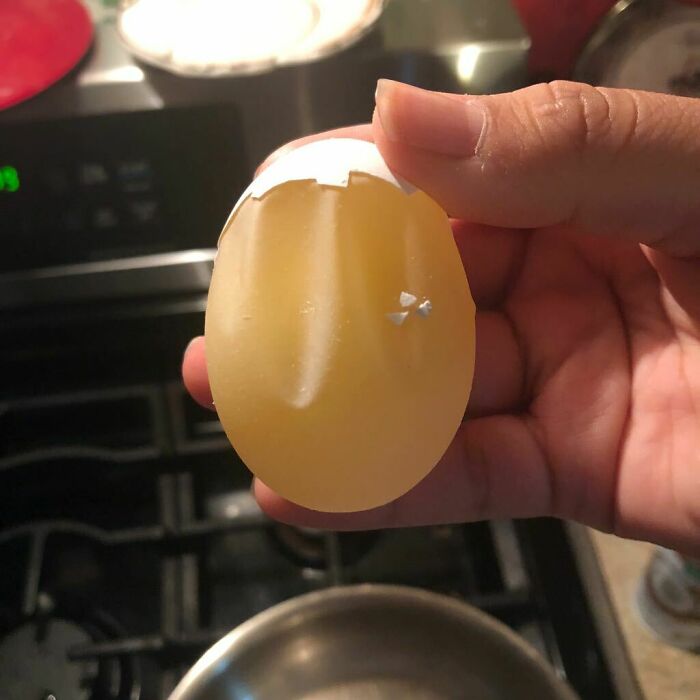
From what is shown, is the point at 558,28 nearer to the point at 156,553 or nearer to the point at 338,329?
the point at 338,329

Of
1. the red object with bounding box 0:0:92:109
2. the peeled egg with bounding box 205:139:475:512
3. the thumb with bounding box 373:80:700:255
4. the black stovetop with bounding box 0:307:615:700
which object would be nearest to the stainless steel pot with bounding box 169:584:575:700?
the black stovetop with bounding box 0:307:615:700

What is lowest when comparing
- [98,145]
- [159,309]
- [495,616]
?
[495,616]

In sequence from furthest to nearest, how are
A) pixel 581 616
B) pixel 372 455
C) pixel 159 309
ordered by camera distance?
pixel 159 309 → pixel 581 616 → pixel 372 455

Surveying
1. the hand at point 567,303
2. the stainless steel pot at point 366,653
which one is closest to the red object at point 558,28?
the hand at point 567,303

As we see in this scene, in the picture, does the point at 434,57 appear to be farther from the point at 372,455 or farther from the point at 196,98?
the point at 372,455

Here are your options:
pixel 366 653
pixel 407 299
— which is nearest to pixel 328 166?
pixel 407 299

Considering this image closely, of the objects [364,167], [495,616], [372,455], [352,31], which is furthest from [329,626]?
[352,31]
